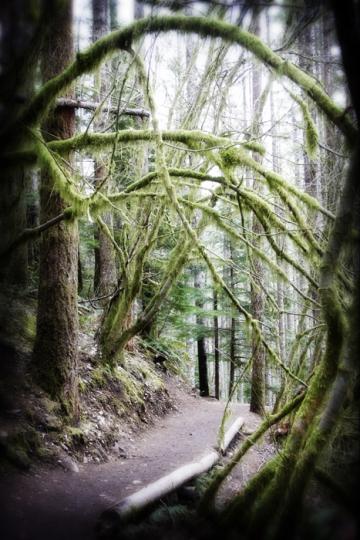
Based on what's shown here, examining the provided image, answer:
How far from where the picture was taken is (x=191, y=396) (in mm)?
14406

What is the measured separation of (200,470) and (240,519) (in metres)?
2.96

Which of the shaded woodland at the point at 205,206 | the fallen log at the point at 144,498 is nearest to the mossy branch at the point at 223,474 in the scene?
the shaded woodland at the point at 205,206

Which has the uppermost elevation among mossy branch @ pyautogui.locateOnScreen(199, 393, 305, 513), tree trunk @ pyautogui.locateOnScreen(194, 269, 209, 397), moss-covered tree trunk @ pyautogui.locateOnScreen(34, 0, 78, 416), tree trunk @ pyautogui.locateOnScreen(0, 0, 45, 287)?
tree trunk @ pyautogui.locateOnScreen(0, 0, 45, 287)

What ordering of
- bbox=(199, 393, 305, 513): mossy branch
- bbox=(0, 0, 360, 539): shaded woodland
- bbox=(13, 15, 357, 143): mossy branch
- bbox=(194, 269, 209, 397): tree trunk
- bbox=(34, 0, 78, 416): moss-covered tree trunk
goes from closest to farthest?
bbox=(0, 0, 360, 539): shaded woodland < bbox=(13, 15, 357, 143): mossy branch < bbox=(199, 393, 305, 513): mossy branch < bbox=(34, 0, 78, 416): moss-covered tree trunk < bbox=(194, 269, 209, 397): tree trunk

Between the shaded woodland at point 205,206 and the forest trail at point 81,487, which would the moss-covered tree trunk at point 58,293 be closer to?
the shaded woodland at point 205,206

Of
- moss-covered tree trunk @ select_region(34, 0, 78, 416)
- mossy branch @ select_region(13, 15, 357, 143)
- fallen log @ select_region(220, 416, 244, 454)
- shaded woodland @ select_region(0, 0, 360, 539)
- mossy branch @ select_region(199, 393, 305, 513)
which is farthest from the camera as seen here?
fallen log @ select_region(220, 416, 244, 454)

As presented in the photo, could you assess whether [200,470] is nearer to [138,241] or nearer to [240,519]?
[240,519]

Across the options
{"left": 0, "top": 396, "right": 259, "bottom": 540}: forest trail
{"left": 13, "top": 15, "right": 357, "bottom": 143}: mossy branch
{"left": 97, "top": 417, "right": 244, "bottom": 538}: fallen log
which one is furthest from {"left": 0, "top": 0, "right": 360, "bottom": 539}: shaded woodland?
{"left": 0, "top": 396, "right": 259, "bottom": 540}: forest trail

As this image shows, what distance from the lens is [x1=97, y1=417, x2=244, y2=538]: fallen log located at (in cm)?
392

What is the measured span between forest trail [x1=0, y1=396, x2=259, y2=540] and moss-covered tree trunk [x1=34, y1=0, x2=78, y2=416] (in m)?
1.36

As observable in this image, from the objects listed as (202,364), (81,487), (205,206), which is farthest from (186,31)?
(202,364)

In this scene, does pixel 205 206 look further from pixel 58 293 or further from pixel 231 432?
pixel 231 432

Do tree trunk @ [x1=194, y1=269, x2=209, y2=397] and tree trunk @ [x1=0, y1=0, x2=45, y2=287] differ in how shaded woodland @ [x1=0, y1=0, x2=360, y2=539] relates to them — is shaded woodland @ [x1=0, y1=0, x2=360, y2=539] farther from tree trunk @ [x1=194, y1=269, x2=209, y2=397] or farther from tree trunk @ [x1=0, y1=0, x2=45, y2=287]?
tree trunk @ [x1=194, y1=269, x2=209, y2=397]

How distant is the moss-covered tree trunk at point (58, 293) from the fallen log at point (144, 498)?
226 centimetres
